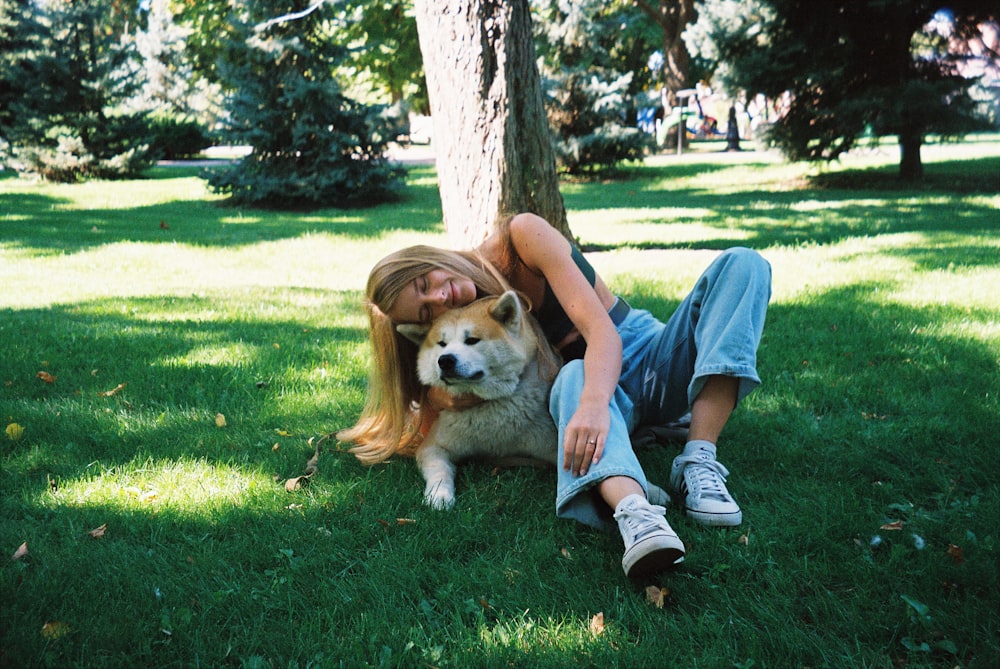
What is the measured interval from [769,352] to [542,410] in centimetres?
196

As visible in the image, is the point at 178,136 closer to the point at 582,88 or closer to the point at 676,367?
the point at 582,88

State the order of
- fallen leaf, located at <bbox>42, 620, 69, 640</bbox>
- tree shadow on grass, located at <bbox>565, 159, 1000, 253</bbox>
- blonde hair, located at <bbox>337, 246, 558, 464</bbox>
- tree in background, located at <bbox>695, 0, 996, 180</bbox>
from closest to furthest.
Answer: fallen leaf, located at <bbox>42, 620, 69, 640</bbox>, blonde hair, located at <bbox>337, 246, 558, 464</bbox>, tree shadow on grass, located at <bbox>565, 159, 1000, 253</bbox>, tree in background, located at <bbox>695, 0, 996, 180</bbox>

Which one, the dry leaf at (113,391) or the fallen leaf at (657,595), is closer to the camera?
the fallen leaf at (657,595)

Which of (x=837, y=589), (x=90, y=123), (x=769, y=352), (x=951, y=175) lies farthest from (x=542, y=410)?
(x=90, y=123)

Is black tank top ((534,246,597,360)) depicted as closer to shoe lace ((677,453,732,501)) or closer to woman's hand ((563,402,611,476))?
shoe lace ((677,453,732,501))

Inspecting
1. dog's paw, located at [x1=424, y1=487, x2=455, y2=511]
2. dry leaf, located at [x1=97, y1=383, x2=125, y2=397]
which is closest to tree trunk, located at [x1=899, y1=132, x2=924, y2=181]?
dog's paw, located at [x1=424, y1=487, x2=455, y2=511]

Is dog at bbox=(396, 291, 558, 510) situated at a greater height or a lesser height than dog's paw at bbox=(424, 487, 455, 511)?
greater

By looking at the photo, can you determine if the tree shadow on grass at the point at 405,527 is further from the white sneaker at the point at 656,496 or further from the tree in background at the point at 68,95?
the tree in background at the point at 68,95

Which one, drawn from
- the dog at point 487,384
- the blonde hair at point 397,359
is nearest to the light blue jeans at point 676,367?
the dog at point 487,384

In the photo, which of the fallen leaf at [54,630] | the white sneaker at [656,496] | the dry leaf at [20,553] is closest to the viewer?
the fallen leaf at [54,630]

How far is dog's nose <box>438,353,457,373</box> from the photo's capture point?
2814 millimetres

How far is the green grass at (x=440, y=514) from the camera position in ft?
6.51

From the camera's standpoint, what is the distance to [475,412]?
3.05 metres

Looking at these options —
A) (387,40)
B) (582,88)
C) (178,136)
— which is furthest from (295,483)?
(178,136)
